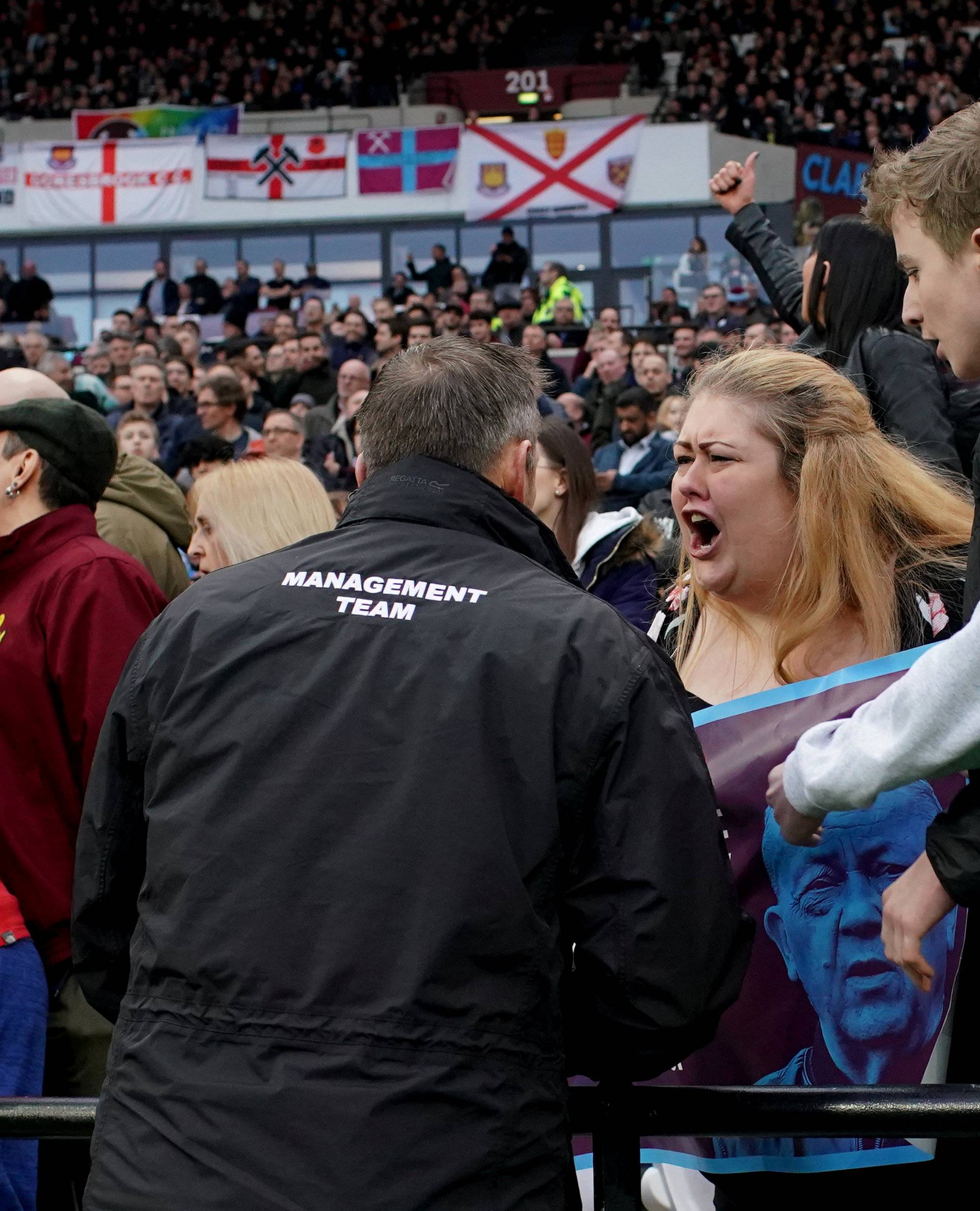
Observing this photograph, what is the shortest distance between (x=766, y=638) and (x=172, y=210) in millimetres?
21897

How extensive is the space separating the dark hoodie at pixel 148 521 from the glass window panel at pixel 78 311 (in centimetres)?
2065

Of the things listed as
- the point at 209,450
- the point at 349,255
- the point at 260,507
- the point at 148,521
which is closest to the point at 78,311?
the point at 349,255

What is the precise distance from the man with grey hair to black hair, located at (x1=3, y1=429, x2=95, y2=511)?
138 cm

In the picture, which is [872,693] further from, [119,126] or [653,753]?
[119,126]

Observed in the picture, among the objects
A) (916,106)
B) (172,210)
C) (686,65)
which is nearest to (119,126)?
(172,210)

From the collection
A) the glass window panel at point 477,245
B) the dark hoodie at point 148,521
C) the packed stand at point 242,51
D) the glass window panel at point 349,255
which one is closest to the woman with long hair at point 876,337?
the dark hoodie at point 148,521

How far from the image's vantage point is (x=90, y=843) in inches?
65.9

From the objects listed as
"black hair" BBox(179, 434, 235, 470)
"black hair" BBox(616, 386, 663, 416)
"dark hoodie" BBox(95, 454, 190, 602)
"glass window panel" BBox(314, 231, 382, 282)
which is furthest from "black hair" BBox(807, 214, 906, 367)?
"glass window panel" BBox(314, 231, 382, 282)

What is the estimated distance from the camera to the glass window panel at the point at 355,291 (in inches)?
920

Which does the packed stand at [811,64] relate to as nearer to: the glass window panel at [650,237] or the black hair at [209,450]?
the glass window panel at [650,237]

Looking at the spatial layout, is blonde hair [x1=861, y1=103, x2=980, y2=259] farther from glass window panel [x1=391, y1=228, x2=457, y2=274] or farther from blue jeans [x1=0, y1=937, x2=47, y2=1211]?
glass window panel [x1=391, y1=228, x2=457, y2=274]

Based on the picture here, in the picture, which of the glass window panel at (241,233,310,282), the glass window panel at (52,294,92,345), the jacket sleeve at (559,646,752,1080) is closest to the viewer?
the jacket sleeve at (559,646,752,1080)

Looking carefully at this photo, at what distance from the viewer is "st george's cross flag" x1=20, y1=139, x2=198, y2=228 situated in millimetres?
22391

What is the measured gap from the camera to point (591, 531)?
4438mm
